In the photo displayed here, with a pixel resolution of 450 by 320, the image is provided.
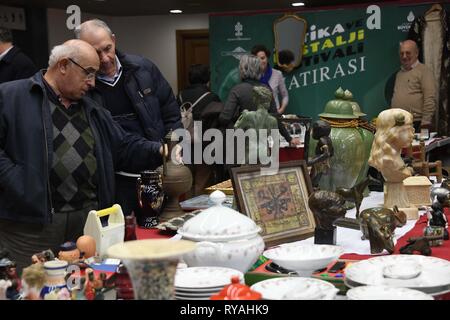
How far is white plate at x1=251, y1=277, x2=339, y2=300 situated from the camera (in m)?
1.40

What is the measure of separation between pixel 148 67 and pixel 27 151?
943mm

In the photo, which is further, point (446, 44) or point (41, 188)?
point (446, 44)

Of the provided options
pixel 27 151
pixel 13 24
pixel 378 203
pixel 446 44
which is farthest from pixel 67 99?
pixel 13 24

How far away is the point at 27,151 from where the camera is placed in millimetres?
2453

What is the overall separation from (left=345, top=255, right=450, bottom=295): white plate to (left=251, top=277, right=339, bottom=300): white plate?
0.14 meters

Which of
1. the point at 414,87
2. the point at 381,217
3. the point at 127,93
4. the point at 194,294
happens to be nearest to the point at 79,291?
the point at 194,294

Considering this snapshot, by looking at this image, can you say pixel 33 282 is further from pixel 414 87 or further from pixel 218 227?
pixel 414 87

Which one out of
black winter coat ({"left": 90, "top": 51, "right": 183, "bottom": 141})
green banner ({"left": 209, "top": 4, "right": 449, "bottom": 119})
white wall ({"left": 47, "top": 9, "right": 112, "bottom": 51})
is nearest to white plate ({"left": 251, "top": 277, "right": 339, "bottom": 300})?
black winter coat ({"left": 90, "top": 51, "right": 183, "bottom": 141})

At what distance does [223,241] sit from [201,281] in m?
0.15

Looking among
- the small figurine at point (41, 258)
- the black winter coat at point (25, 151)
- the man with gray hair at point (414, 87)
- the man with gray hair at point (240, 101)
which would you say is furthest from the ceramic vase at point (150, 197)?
the man with gray hair at point (414, 87)

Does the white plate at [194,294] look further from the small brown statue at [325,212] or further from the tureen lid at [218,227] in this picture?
the small brown statue at [325,212]

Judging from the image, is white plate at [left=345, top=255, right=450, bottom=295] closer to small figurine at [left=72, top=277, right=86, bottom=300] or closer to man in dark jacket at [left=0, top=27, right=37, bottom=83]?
small figurine at [left=72, top=277, right=86, bottom=300]

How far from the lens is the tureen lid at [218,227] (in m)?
1.66
